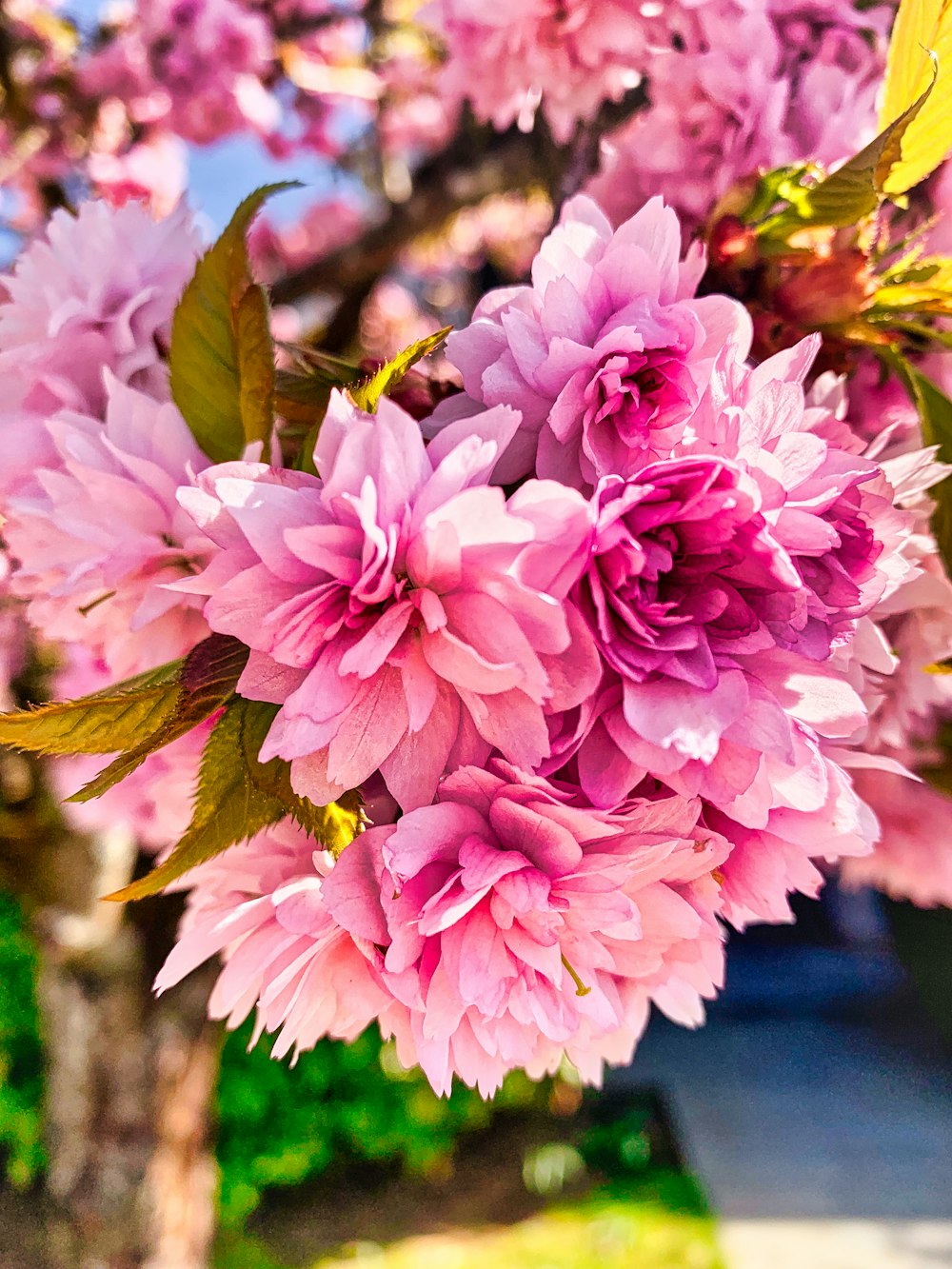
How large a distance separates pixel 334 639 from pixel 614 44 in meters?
0.52

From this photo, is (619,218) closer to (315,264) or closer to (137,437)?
(137,437)

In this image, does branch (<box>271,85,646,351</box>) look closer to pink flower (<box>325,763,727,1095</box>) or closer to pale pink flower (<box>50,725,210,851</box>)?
pale pink flower (<box>50,725,210,851</box>)

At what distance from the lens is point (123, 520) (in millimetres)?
442

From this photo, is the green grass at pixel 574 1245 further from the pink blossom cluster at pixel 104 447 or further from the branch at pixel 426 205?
the branch at pixel 426 205

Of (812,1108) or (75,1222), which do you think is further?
(812,1108)

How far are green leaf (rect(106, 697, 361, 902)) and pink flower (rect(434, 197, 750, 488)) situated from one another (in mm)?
143

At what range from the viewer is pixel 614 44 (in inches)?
24.5

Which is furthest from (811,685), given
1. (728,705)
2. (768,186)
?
(768,186)

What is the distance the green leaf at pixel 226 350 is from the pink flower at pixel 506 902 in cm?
20

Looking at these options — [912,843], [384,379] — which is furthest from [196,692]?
[912,843]

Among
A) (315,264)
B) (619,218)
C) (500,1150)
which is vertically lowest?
(500,1150)

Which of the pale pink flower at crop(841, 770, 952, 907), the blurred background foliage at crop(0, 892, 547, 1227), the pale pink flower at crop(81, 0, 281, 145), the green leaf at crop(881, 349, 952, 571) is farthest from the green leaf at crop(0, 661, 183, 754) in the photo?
the blurred background foliage at crop(0, 892, 547, 1227)

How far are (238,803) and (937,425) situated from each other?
0.39 m

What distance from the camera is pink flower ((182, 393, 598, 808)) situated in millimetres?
307
